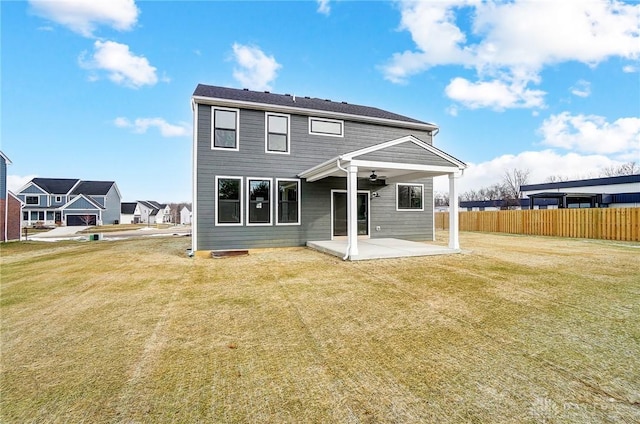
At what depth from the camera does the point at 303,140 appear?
10867 mm

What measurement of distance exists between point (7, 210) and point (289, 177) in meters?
18.5

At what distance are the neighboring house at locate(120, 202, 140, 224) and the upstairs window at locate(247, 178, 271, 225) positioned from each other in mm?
52887

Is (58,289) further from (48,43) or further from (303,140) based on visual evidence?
(48,43)

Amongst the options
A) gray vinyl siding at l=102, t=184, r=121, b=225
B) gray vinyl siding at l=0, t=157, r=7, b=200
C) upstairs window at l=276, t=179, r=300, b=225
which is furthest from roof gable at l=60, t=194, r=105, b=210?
upstairs window at l=276, t=179, r=300, b=225

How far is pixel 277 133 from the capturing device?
10.5 meters

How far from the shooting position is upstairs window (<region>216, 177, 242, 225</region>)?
31.9 feet

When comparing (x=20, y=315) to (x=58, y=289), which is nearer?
(x=20, y=315)

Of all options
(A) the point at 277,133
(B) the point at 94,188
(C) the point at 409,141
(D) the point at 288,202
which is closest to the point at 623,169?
(C) the point at 409,141

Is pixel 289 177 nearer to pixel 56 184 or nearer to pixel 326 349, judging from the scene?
pixel 326 349

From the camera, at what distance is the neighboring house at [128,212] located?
51906 mm

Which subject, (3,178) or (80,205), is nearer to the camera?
(3,178)

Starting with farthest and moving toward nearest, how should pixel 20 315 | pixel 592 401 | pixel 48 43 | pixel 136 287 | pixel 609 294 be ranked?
pixel 48 43 → pixel 136 287 → pixel 609 294 → pixel 20 315 → pixel 592 401

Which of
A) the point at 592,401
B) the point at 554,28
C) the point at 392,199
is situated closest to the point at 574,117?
the point at 554,28

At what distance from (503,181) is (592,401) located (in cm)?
4745
